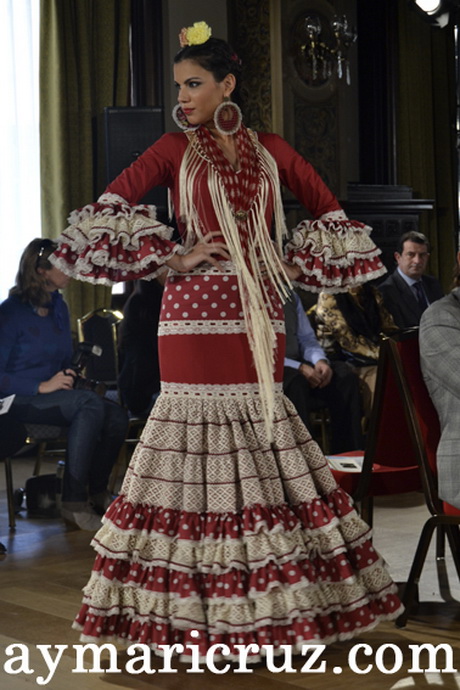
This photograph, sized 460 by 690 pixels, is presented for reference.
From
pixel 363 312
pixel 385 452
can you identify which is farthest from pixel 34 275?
pixel 385 452

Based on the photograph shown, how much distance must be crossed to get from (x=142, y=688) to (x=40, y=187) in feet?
16.4

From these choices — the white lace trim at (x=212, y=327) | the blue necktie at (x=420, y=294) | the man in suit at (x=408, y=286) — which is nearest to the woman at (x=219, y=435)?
the white lace trim at (x=212, y=327)

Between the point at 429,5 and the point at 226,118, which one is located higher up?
the point at 429,5

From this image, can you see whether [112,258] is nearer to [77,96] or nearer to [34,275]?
[34,275]

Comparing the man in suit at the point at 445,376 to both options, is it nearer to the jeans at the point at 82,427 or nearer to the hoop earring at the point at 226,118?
the hoop earring at the point at 226,118

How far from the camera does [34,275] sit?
4863 mm

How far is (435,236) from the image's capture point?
30.7ft

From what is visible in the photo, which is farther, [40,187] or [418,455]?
[40,187]

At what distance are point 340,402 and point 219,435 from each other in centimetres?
284

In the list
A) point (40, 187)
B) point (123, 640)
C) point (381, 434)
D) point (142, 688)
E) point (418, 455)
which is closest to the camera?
point (142, 688)

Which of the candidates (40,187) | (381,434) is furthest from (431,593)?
(40,187)

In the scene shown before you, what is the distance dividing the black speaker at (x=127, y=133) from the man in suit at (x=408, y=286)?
1412 mm

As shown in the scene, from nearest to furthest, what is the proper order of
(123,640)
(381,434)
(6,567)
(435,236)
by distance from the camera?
(123,640) → (381,434) → (6,567) → (435,236)

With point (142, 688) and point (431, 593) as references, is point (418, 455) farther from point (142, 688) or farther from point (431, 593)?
point (142, 688)
